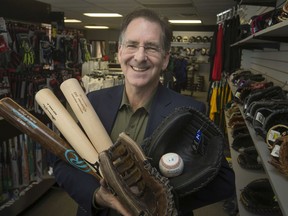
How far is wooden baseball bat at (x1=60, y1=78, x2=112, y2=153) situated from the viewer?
122 centimetres

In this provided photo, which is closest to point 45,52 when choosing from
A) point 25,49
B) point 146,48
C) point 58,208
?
point 25,49

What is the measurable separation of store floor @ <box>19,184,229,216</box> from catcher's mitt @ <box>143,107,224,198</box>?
2340 mm

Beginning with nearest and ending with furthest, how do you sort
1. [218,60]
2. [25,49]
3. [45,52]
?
[25,49]
[45,52]
[218,60]

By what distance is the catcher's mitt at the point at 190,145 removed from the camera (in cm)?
99

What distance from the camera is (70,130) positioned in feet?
4.12

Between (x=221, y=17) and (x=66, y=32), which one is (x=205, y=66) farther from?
(x=66, y=32)

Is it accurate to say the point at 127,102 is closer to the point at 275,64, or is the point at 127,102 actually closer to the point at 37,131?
the point at 37,131

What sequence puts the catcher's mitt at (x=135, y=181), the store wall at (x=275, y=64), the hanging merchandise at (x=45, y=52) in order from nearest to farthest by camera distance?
the catcher's mitt at (x=135, y=181)
the store wall at (x=275, y=64)
the hanging merchandise at (x=45, y=52)

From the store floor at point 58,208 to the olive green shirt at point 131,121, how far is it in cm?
218

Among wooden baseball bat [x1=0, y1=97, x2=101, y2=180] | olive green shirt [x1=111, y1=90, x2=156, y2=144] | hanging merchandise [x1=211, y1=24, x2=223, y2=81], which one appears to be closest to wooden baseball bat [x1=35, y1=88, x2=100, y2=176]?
wooden baseball bat [x1=0, y1=97, x2=101, y2=180]

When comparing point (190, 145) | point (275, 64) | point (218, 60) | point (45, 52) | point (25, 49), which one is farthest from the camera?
point (218, 60)

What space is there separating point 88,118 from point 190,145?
47cm

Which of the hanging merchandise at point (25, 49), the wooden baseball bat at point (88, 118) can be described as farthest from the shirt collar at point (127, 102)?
the hanging merchandise at point (25, 49)

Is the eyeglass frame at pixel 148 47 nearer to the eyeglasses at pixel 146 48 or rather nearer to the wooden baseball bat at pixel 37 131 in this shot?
the eyeglasses at pixel 146 48
